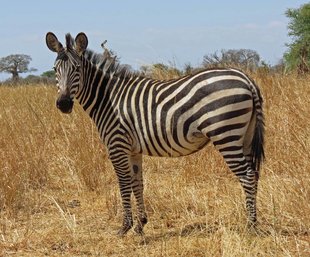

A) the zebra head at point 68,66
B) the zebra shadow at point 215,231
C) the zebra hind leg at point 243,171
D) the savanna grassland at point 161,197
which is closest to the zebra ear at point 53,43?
the zebra head at point 68,66

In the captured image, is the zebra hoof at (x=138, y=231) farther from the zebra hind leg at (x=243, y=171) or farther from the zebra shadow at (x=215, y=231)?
the zebra hind leg at (x=243, y=171)

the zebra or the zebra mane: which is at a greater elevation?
the zebra mane

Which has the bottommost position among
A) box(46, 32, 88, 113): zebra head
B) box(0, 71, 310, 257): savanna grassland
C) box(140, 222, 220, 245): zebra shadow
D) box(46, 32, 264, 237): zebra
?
box(140, 222, 220, 245): zebra shadow

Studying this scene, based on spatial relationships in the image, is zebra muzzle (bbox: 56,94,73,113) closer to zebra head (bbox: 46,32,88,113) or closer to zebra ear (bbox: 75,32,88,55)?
zebra head (bbox: 46,32,88,113)

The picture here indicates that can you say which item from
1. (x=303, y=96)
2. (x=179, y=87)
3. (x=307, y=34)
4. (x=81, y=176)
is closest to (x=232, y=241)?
(x=179, y=87)

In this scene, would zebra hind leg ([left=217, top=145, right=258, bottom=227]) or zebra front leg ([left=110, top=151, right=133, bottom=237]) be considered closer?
zebra hind leg ([left=217, top=145, right=258, bottom=227])

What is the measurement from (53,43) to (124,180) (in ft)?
5.90

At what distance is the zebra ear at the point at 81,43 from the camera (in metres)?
4.66

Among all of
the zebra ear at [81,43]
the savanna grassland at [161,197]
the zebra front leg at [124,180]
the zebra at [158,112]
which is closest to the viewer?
the zebra at [158,112]

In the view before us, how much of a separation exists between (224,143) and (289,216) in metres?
1.15

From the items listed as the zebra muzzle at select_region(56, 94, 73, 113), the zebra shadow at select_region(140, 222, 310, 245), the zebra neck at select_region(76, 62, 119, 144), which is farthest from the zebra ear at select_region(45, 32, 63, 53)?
the zebra shadow at select_region(140, 222, 310, 245)

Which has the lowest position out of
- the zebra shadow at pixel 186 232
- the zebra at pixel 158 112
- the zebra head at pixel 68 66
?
the zebra shadow at pixel 186 232

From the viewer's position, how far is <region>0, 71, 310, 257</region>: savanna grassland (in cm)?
416

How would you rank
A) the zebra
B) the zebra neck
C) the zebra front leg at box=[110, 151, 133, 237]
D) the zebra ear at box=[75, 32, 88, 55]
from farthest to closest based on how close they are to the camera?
the zebra neck < the zebra ear at box=[75, 32, 88, 55] < the zebra front leg at box=[110, 151, 133, 237] < the zebra
